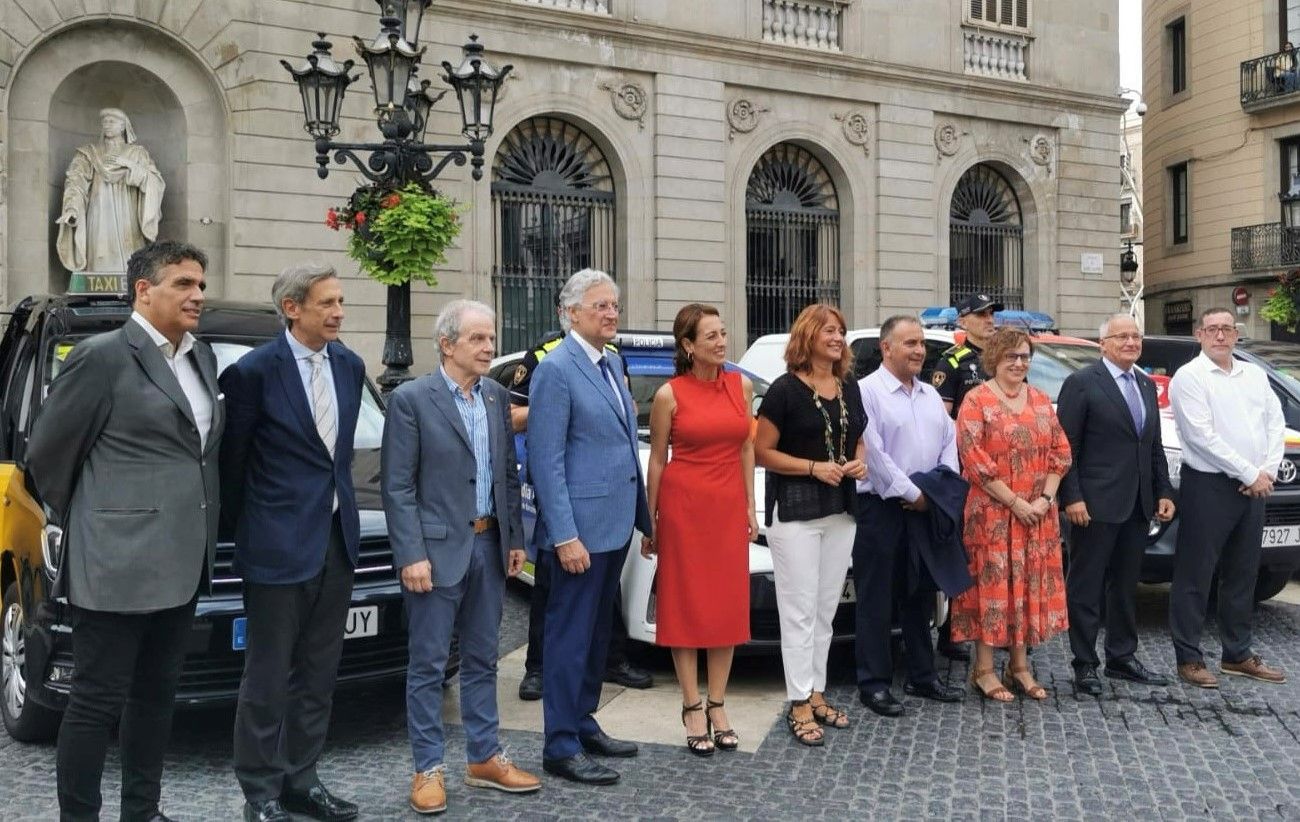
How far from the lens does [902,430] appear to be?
6102 millimetres

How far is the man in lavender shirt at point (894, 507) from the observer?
19.7 ft

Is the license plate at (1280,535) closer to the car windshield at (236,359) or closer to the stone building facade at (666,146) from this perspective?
the car windshield at (236,359)

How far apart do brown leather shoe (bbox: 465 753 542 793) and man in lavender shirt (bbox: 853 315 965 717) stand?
6.39 ft

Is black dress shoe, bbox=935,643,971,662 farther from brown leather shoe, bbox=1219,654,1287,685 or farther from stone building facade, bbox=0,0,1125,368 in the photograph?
stone building facade, bbox=0,0,1125,368

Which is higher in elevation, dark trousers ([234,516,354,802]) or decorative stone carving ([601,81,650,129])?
decorative stone carving ([601,81,650,129])

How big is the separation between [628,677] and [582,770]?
1.54 m

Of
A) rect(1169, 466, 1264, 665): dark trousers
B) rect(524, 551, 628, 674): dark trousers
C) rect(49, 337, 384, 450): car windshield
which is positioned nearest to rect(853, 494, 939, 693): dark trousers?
rect(524, 551, 628, 674): dark trousers

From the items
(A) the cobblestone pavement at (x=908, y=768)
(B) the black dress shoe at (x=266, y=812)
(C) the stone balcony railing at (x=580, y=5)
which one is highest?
(C) the stone balcony railing at (x=580, y=5)

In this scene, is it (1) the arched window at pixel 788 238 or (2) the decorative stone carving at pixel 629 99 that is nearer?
(2) the decorative stone carving at pixel 629 99

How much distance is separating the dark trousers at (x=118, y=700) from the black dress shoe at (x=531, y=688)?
2325mm

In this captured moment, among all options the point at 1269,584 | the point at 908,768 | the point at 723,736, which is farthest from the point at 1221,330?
the point at 723,736

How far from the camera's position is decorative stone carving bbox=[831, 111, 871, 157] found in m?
20.6

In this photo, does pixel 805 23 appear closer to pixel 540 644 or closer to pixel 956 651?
pixel 956 651

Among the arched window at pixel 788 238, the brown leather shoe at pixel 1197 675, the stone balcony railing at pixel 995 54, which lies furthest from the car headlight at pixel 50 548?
the stone balcony railing at pixel 995 54
